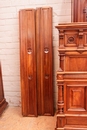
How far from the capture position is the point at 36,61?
240 cm

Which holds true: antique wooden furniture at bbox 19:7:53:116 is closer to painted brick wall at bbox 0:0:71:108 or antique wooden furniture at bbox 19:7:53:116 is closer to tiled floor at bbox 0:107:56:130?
tiled floor at bbox 0:107:56:130

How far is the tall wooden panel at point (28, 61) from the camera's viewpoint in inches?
92.6

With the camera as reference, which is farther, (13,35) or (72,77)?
(13,35)

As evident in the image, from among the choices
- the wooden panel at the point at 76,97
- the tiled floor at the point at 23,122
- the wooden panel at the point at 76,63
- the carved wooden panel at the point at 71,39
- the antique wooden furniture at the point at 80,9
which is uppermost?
the antique wooden furniture at the point at 80,9

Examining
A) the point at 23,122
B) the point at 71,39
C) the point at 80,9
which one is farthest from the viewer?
the point at 23,122

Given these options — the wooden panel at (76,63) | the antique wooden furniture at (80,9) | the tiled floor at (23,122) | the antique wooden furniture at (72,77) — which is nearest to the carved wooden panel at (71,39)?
the antique wooden furniture at (72,77)

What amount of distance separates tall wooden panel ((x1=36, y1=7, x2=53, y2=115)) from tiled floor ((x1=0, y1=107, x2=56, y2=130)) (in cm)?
14

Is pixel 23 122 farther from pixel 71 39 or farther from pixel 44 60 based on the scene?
pixel 71 39

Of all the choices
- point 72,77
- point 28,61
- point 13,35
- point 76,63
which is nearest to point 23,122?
point 28,61

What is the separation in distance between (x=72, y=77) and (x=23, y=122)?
1.01m

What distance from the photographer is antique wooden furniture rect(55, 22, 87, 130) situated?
1.71 metres

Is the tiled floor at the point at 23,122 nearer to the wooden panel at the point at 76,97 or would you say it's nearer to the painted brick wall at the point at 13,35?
the painted brick wall at the point at 13,35

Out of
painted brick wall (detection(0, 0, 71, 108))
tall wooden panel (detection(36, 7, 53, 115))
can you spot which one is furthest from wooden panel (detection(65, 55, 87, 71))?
painted brick wall (detection(0, 0, 71, 108))

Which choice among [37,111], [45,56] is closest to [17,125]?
[37,111]
